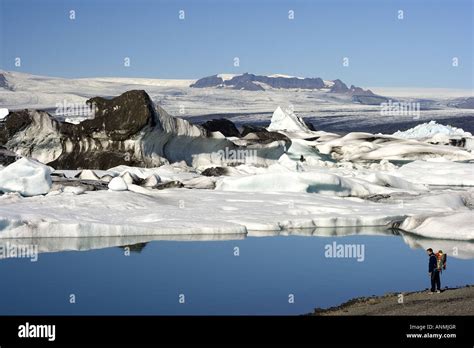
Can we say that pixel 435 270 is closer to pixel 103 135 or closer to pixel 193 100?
pixel 103 135

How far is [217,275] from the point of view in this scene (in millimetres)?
13023

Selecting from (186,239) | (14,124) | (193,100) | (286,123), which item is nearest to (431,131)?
(286,123)

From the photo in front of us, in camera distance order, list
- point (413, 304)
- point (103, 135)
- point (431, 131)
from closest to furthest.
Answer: point (413, 304), point (103, 135), point (431, 131)

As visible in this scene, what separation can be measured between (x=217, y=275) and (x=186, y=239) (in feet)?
9.23

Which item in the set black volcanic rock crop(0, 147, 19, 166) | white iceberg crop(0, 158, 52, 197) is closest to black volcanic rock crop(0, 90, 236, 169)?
black volcanic rock crop(0, 147, 19, 166)

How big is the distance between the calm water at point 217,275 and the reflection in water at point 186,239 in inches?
2.0

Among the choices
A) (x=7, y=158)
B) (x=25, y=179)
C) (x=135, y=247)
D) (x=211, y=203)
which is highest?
(x=7, y=158)

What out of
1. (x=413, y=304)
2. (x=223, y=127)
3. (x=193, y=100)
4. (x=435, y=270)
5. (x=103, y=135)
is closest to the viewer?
(x=413, y=304)

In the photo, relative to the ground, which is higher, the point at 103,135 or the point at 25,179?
the point at 103,135

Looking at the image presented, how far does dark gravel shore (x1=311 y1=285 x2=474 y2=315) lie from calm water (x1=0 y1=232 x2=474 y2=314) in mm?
431

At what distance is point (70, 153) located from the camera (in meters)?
28.5

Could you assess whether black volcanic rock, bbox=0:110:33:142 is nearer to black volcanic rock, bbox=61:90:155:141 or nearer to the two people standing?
black volcanic rock, bbox=61:90:155:141

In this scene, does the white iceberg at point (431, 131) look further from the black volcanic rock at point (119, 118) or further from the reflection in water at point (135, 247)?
the reflection in water at point (135, 247)
